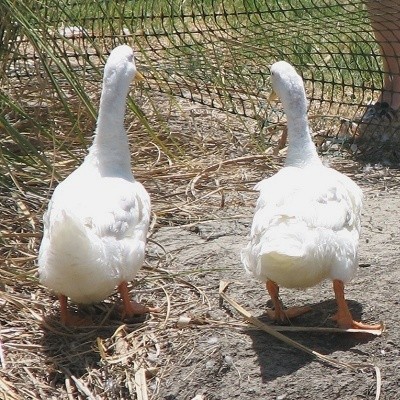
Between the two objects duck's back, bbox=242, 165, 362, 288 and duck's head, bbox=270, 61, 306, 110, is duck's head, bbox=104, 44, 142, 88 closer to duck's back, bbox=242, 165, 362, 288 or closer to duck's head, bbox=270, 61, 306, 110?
duck's head, bbox=270, 61, 306, 110

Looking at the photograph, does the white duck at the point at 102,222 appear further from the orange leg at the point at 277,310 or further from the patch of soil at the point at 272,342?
the orange leg at the point at 277,310

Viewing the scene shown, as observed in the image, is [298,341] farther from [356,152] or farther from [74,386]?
[356,152]

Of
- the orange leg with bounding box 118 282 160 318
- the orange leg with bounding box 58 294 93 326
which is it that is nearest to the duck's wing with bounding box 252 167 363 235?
the orange leg with bounding box 118 282 160 318

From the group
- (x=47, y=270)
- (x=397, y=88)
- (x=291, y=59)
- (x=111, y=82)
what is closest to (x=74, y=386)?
(x=47, y=270)

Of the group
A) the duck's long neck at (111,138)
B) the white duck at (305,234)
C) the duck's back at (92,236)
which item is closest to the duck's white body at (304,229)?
the white duck at (305,234)

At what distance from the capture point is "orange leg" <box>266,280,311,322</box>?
3504 millimetres

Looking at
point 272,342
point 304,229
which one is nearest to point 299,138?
point 304,229

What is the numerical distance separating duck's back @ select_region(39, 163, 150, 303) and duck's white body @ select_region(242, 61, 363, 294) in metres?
0.46

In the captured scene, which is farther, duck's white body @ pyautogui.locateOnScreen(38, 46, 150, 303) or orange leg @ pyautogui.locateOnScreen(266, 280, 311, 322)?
orange leg @ pyautogui.locateOnScreen(266, 280, 311, 322)

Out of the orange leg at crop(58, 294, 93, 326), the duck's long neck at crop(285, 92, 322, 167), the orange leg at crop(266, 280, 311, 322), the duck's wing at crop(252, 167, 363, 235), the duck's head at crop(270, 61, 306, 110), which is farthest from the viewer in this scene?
the duck's head at crop(270, 61, 306, 110)

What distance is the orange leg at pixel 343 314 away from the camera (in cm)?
342

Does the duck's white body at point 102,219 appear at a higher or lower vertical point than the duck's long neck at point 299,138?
lower

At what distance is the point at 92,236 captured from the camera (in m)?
3.34

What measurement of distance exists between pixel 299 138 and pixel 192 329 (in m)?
0.92
